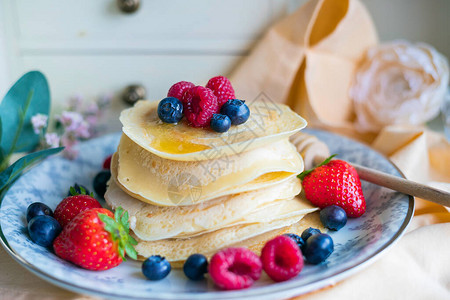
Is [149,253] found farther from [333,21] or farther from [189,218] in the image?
[333,21]

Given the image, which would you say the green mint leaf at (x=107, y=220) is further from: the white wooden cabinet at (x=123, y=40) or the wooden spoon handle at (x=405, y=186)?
the white wooden cabinet at (x=123, y=40)

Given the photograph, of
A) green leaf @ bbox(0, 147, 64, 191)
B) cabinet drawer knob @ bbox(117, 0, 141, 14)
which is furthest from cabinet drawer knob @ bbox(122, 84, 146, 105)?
green leaf @ bbox(0, 147, 64, 191)

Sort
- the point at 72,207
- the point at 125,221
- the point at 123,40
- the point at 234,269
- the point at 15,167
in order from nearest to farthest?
the point at 234,269, the point at 125,221, the point at 72,207, the point at 15,167, the point at 123,40

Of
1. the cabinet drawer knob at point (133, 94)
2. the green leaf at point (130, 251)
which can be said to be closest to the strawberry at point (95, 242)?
the green leaf at point (130, 251)

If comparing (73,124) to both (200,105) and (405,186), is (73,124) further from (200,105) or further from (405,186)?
(405,186)

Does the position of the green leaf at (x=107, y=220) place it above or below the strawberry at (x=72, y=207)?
above

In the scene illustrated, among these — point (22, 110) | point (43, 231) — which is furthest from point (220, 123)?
point (22, 110)

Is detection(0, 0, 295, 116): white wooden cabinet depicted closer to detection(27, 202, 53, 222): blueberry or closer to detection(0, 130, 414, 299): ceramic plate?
detection(0, 130, 414, 299): ceramic plate

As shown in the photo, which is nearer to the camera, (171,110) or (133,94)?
(171,110)
